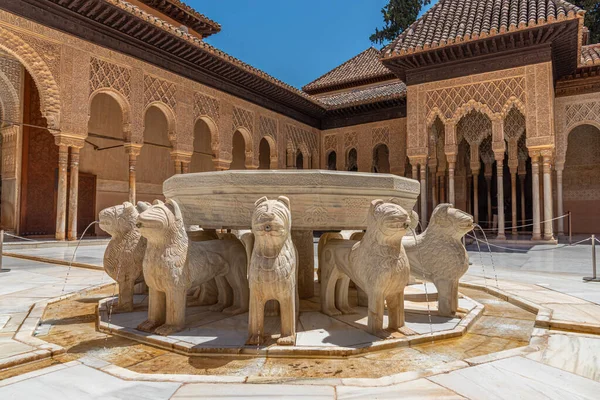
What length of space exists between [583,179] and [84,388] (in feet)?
59.9

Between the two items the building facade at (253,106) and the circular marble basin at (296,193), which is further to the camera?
the building facade at (253,106)

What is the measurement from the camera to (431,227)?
3.41m

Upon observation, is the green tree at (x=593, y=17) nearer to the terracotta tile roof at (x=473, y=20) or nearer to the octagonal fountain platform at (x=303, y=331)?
the terracotta tile roof at (x=473, y=20)

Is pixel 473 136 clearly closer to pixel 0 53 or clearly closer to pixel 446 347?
pixel 446 347

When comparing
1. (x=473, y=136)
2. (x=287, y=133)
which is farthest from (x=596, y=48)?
(x=287, y=133)

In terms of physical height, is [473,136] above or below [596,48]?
below

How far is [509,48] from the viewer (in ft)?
39.6

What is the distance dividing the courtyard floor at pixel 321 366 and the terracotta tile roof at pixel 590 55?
12.2 metres

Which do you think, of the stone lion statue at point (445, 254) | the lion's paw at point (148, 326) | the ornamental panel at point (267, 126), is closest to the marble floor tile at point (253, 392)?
the lion's paw at point (148, 326)

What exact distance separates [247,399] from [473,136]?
15.2 metres

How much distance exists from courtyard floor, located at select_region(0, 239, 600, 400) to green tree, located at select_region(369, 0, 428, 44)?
27666mm

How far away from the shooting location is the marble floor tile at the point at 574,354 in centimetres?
220

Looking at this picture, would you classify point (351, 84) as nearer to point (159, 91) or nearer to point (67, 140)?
point (159, 91)

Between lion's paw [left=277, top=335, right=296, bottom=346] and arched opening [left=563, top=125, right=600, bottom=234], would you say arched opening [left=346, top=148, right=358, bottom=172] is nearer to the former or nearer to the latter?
arched opening [left=563, top=125, right=600, bottom=234]
